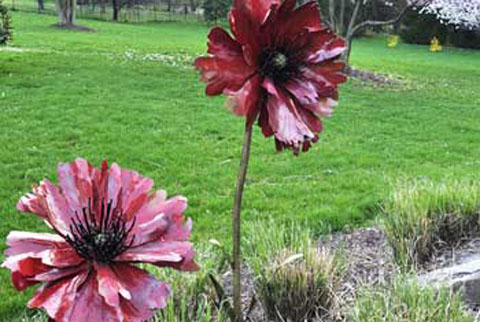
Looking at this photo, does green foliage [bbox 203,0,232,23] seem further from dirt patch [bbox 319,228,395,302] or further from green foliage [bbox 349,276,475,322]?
green foliage [bbox 349,276,475,322]

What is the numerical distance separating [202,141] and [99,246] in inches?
262

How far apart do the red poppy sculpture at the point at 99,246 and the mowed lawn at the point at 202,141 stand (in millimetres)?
2217

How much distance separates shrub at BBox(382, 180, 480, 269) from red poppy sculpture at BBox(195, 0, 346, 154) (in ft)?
6.39

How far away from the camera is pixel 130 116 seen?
342 inches

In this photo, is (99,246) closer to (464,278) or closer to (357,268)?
(464,278)

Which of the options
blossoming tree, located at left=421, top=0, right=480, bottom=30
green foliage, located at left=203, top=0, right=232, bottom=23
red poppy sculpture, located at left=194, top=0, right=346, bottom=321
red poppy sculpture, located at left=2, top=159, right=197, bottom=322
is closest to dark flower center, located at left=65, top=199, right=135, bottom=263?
red poppy sculpture, located at left=2, top=159, right=197, bottom=322

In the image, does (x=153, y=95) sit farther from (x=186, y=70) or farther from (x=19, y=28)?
(x=19, y=28)

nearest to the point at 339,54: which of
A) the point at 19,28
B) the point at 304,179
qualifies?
the point at 304,179

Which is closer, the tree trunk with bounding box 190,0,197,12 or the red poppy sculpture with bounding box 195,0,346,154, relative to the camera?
the red poppy sculpture with bounding box 195,0,346,154

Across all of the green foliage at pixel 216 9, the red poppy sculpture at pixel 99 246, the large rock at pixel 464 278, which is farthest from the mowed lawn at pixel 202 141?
the green foliage at pixel 216 9

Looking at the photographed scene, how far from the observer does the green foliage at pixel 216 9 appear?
33.6 metres

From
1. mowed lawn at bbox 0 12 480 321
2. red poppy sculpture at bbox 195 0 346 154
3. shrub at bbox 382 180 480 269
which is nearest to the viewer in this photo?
red poppy sculpture at bbox 195 0 346 154

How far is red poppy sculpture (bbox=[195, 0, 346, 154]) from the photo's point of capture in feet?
3.89

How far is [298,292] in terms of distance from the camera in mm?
2375
